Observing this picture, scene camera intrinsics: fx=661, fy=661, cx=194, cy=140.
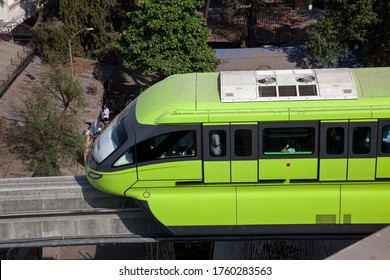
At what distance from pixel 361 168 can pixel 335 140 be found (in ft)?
2.57

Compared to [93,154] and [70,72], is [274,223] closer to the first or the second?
[93,154]

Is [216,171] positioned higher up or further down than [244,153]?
further down

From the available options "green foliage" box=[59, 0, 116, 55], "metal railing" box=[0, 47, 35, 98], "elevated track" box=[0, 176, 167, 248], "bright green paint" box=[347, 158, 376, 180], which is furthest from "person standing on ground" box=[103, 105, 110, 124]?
"bright green paint" box=[347, 158, 376, 180]

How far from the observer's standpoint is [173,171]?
1352cm

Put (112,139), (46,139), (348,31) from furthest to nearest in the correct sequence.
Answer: (348,31) < (46,139) < (112,139)

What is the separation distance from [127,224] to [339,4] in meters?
19.0

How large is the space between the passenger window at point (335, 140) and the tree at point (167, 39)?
50.3 feet

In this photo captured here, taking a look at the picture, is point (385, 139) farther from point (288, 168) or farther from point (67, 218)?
point (67, 218)

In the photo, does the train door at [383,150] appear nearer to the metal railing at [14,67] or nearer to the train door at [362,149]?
the train door at [362,149]

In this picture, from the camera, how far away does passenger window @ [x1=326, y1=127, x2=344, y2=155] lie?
43.6 ft

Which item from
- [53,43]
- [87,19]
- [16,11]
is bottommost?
[53,43]

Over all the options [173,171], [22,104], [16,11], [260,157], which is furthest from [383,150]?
[16,11]

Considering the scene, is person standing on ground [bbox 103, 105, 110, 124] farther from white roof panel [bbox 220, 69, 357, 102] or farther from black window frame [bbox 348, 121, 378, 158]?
black window frame [bbox 348, 121, 378, 158]

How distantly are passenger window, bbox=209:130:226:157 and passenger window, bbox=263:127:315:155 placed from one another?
2.73 feet
